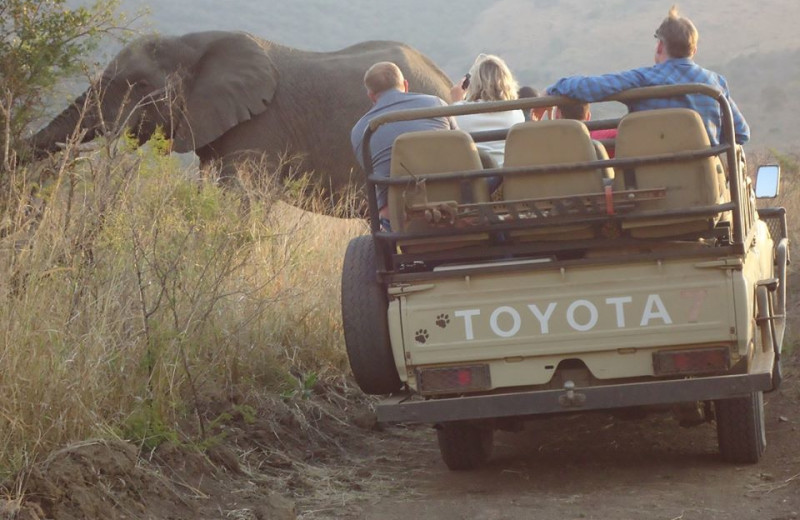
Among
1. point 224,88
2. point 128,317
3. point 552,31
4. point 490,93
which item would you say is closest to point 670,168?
point 490,93

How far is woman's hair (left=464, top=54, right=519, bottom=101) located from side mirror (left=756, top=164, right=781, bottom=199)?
139 cm

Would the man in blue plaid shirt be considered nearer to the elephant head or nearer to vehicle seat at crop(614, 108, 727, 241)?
vehicle seat at crop(614, 108, 727, 241)

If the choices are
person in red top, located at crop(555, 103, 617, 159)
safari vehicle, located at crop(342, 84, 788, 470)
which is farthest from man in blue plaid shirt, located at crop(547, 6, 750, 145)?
person in red top, located at crop(555, 103, 617, 159)

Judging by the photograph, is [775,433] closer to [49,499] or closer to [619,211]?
[619,211]

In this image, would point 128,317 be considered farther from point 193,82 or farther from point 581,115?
point 193,82

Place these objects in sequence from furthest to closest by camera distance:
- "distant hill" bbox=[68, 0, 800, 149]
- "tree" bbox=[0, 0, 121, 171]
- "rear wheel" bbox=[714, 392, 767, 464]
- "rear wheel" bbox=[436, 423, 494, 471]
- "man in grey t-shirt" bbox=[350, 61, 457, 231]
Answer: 1. "distant hill" bbox=[68, 0, 800, 149]
2. "tree" bbox=[0, 0, 121, 171]
3. "man in grey t-shirt" bbox=[350, 61, 457, 231]
4. "rear wheel" bbox=[436, 423, 494, 471]
5. "rear wheel" bbox=[714, 392, 767, 464]

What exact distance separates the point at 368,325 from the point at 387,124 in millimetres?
1255

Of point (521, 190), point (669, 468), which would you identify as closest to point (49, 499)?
point (521, 190)

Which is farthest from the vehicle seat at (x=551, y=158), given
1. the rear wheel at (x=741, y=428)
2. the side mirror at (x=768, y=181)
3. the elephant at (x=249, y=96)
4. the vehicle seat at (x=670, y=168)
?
the elephant at (x=249, y=96)

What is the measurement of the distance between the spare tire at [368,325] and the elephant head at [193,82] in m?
8.58

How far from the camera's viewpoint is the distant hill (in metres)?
55.6

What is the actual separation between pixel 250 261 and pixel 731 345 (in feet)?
13.7

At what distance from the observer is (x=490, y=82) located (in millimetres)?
7438

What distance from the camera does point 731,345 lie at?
5.77 m
